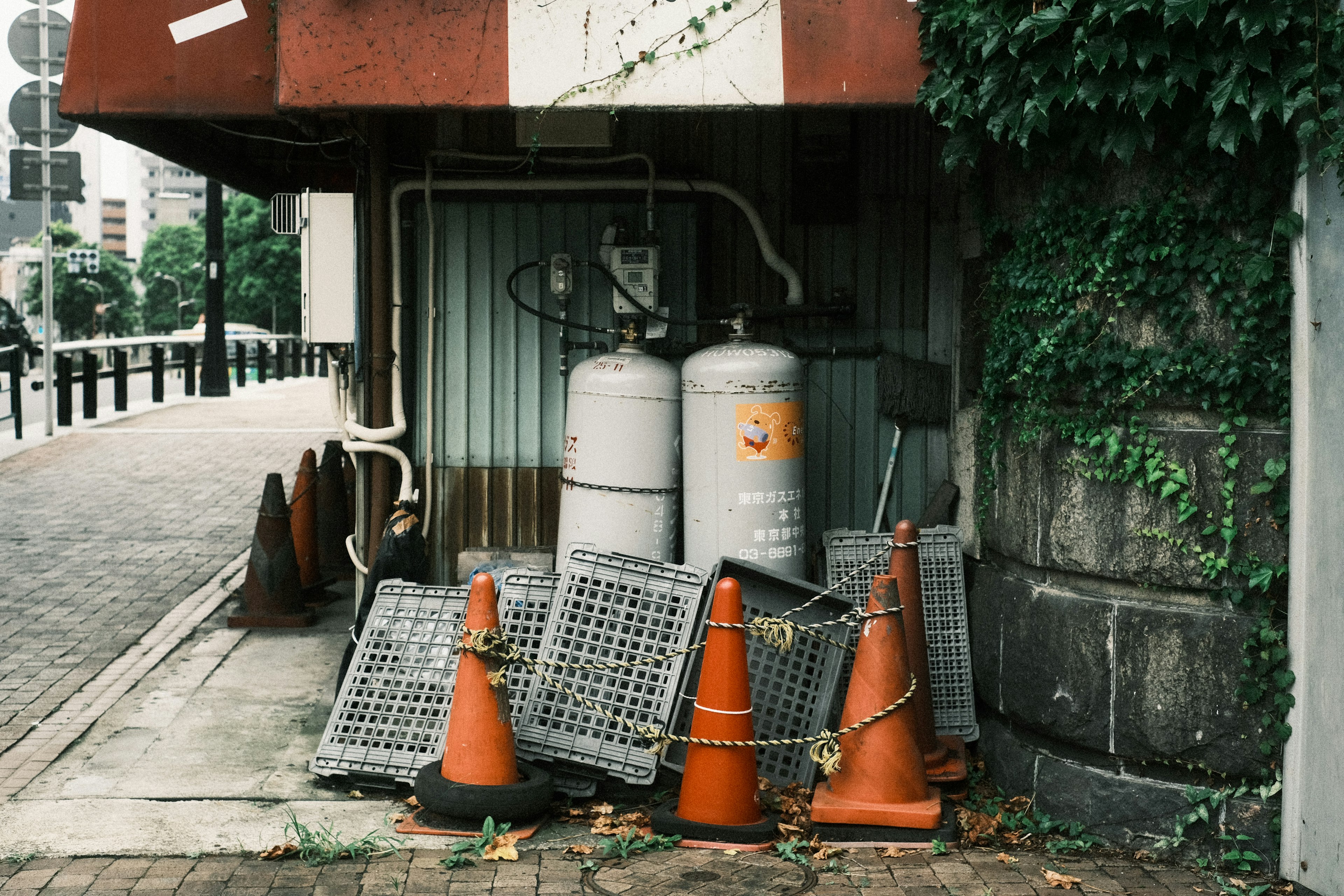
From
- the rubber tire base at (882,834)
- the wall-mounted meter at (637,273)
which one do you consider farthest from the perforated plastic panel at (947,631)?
the wall-mounted meter at (637,273)

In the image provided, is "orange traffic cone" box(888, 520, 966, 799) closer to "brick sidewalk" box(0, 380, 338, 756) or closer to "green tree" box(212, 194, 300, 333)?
"brick sidewalk" box(0, 380, 338, 756)

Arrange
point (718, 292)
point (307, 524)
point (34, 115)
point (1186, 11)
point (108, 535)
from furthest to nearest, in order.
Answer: point (34, 115)
point (108, 535)
point (307, 524)
point (718, 292)
point (1186, 11)

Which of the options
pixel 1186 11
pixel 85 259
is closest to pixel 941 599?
pixel 1186 11

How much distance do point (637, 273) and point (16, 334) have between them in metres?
34.6

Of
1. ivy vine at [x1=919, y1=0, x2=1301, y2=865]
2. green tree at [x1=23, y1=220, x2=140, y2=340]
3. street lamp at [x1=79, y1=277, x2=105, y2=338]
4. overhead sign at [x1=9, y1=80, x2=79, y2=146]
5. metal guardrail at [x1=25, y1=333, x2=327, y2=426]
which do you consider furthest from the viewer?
street lamp at [x1=79, y1=277, x2=105, y2=338]

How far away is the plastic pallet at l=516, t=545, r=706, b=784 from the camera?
518cm

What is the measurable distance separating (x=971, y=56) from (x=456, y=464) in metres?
3.52

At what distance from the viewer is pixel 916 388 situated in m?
6.77

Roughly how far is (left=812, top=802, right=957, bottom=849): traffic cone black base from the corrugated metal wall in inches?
91.6

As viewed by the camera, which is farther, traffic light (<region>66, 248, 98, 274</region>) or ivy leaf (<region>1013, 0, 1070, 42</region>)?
traffic light (<region>66, 248, 98, 274</region>)

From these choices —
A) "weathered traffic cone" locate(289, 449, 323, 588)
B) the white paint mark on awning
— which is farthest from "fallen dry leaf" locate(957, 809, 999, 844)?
"weathered traffic cone" locate(289, 449, 323, 588)

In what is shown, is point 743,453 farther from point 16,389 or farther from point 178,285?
point 178,285

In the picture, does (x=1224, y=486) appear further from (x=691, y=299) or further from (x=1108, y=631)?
(x=691, y=299)

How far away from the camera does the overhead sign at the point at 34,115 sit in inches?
644
